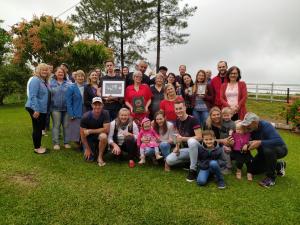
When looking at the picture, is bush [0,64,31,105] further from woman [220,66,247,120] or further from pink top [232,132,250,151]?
pink top [232,132,250,151]

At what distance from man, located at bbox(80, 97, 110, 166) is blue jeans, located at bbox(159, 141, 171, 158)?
3.57 feet

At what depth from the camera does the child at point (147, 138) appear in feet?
21.7

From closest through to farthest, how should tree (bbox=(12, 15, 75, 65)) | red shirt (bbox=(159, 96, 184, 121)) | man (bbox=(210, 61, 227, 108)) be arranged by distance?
red shirt (bbox=(159, 96, 184, 121))
man (bbox=(210, 61, 227, 108))
tree (bbox=(12, 15, 75, 65))

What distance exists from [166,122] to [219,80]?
180cm

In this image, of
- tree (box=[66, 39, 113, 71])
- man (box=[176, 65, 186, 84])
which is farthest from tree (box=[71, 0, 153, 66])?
man (box=[176, 65, 186, 84])

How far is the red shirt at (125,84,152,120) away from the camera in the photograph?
738 centimetres

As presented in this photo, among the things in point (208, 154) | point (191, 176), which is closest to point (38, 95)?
point (191, 176)

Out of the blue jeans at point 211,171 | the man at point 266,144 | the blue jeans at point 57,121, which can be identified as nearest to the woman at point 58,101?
the blue jeans at point 57,121

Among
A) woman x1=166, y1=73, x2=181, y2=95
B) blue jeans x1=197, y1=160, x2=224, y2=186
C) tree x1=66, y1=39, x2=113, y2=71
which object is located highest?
tree x1=66, y1=39, x2=113, y2=71

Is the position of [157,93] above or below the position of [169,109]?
above

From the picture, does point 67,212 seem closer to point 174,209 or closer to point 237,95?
point 174,209

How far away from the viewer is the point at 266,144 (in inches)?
235

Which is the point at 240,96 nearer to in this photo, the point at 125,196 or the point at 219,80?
the point at 219,80

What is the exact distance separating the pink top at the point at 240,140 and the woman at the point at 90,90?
3.12 metres
